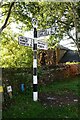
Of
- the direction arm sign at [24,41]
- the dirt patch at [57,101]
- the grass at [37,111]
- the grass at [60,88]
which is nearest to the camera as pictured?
the grass at [37,111]

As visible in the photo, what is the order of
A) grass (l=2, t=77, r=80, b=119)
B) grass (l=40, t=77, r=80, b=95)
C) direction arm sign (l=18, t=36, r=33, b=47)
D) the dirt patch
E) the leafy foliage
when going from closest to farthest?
1. grass (l=2, t=77, r=80, b=119)
2. the dirt patch
3. direction arm sign (l=18, t=36, r=33, b=47)
4. grass (l=40, t=77, r=80, b=95)
5. the leafy foliage

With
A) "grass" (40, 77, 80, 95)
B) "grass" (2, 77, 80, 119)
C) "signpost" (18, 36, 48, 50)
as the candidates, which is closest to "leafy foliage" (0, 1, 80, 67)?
"grass" (40, 77, 80, 95)

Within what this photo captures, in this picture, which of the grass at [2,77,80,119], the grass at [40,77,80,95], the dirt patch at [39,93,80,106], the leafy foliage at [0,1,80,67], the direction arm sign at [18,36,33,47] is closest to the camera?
the grass at [2,77,80,119]

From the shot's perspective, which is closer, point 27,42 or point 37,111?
point 37,111

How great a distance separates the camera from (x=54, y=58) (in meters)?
43.6

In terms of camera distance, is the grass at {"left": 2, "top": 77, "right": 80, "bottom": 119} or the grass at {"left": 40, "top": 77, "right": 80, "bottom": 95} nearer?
the grass at {"left": 2, "top": 77, "right": 80, "bottom": 119}

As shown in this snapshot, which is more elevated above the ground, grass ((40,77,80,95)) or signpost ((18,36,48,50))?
signpost ((18,36,48,50))

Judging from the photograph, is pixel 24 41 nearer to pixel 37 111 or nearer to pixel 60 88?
pixel 37 111

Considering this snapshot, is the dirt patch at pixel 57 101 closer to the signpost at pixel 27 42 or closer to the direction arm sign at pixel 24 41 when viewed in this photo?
the signpost at pixel 27 42

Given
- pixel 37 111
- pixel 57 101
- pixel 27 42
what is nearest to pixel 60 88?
pixel 57 101

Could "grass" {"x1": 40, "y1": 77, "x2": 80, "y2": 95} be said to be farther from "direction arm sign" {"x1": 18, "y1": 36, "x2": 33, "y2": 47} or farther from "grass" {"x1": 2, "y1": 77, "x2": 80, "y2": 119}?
"grass" {"x1": 2, "y1": 77, "x2": 80, "y2": 119}

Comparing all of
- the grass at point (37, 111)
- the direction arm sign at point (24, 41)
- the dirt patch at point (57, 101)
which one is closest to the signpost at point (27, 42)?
the direction arm sign at point (24, 41)

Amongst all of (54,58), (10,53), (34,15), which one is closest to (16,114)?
(34,15)

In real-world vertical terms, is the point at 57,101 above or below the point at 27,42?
below
